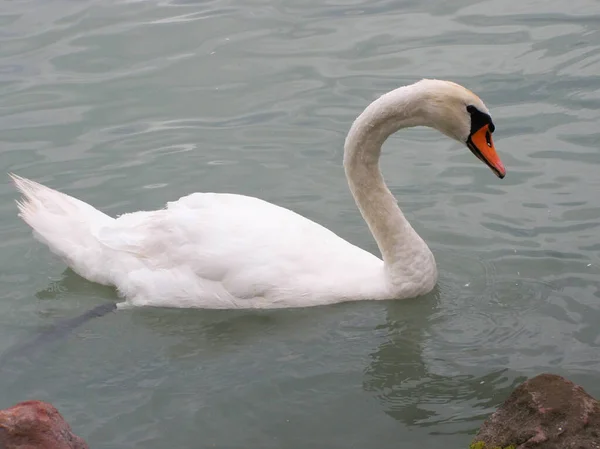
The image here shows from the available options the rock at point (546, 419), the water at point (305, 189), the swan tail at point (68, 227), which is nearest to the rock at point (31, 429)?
the water at point (305, 189)

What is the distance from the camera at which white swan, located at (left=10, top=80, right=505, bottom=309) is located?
7.12 m

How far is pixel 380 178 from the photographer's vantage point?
759cm

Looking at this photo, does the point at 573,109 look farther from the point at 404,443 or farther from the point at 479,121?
the point at 404,443

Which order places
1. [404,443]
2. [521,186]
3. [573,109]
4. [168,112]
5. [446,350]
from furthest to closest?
1. [168,112]
2. [573,109]
3. [521,186]
4. [446,350]
5. [404,443]

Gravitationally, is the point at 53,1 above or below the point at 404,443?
above

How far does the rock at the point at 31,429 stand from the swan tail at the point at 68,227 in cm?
316

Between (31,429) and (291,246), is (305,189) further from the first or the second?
(31,429)

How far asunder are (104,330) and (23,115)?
4210 mm

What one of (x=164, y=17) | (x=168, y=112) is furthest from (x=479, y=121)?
(x=164, y=17)

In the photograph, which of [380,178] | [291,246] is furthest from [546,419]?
[380,178]

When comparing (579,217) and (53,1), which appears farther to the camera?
(53,1)

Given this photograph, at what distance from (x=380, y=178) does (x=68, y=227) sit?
92.3 inches

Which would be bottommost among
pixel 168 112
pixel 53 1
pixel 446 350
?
pixel 446 350

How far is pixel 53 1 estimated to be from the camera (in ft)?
44.8
